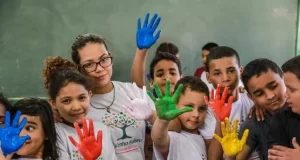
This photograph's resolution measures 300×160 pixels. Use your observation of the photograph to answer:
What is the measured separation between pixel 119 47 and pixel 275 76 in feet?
7.54

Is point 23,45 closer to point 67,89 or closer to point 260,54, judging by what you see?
point 67,89

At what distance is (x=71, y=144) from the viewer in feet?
5.38

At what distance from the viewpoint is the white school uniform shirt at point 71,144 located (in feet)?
5.31

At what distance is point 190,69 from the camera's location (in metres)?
4.18

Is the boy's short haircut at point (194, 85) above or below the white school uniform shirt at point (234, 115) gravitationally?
above

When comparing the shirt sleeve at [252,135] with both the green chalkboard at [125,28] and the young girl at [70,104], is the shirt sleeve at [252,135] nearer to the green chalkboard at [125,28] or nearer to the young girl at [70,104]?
the young girl at [70,104]

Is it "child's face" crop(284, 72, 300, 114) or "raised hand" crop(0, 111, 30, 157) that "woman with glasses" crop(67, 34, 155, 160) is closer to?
"raised hand" crop(0, 111, 30, 157)

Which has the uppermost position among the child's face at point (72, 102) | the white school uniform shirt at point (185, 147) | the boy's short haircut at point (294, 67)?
the boy's short haircut at point (294, 67)

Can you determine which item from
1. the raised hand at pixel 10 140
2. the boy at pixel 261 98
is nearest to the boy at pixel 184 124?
the boy at pixel 261 98

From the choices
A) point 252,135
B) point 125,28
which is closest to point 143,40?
point 252,135

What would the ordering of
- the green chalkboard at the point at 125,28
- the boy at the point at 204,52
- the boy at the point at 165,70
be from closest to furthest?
the boy at the point at 165,70 < the green chalkboard at the point at 125,28 < the boy at the point at 204,52

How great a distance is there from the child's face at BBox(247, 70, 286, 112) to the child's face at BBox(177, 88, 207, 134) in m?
0.26

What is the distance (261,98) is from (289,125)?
0.28m

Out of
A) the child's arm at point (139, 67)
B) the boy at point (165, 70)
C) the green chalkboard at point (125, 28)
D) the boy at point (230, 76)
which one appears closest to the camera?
the boy at point (230, 76)
